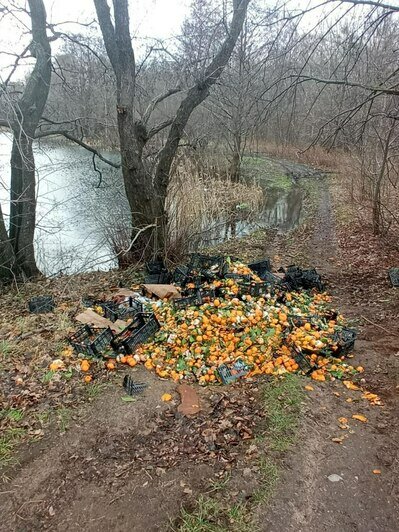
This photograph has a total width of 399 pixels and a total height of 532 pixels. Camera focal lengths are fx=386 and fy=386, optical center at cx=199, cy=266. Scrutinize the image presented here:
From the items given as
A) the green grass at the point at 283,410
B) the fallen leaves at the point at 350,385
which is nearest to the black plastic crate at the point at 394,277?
the fallen leaves at the point at 350,385

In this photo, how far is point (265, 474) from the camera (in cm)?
298

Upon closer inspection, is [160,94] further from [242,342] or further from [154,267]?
[242,342]

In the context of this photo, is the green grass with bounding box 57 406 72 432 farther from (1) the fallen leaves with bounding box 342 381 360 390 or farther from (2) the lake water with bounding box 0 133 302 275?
(2) the lake water with bounding box 0 133 302 275

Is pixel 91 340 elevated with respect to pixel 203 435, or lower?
elevated

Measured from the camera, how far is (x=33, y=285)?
23.2ft

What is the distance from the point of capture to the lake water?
29.0ft

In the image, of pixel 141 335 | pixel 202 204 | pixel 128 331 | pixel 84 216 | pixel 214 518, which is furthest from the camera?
pixel 84 216

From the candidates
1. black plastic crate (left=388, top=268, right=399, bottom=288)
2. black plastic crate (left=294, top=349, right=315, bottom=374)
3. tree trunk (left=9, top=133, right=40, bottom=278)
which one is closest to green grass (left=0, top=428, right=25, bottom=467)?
black plastic crate (left=294, top=349, right=315, bottom=374)

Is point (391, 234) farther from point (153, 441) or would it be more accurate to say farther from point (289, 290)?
point (153, 441)

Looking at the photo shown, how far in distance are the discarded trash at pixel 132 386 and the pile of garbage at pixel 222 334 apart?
0.89 ft

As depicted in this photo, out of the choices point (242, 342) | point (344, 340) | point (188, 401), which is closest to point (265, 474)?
point (188, 401)

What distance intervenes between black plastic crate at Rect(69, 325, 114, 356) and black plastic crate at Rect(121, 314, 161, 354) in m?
0.23

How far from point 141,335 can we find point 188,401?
3.73 feet

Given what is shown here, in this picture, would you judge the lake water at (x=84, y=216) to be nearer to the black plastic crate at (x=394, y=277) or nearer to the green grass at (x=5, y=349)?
the green grass at (x=5, y=349)
